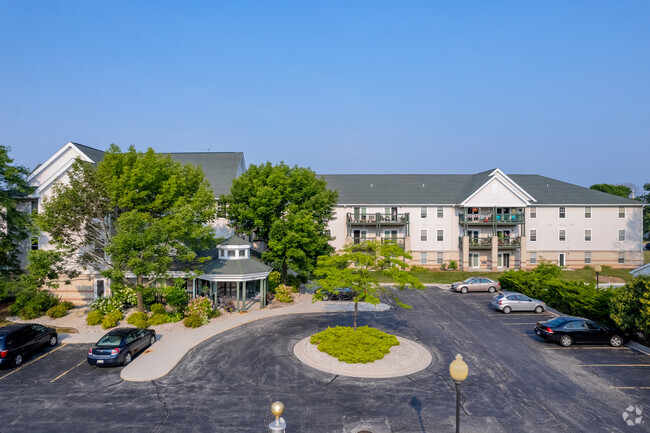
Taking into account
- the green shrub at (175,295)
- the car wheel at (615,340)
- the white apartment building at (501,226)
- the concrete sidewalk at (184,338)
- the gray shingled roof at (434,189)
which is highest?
the gray shingled roof at (434,189)

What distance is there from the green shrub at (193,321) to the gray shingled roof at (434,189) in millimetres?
25980

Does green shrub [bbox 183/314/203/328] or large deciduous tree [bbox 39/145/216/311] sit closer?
large deciduous tree [bbox 39/145/216/311]

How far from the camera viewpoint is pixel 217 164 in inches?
1603

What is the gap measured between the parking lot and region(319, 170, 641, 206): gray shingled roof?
27.2m

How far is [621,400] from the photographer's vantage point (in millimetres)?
13586

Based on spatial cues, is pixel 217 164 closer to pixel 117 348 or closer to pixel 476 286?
pixel 117 348

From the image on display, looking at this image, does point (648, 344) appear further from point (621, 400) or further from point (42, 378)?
point (42, 378)

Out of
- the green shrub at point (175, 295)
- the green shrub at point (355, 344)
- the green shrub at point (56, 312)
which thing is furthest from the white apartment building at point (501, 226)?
the green shrub at point (56, 312)

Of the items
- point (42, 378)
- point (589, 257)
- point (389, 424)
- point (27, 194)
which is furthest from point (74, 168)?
point (589, 257)

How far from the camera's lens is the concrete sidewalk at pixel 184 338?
638 inches

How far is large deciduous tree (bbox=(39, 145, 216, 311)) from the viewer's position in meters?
21.7

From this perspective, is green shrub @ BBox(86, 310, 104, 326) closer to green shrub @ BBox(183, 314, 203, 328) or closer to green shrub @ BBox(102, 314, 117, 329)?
green shrub @ BBox(102, 314, 117, 329)

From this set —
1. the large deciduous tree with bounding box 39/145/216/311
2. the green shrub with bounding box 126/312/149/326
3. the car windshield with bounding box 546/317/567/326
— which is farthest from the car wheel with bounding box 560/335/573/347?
the green shrub with bounding box 126/312/149/326

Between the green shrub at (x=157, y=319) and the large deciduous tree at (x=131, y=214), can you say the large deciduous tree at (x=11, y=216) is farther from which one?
the green shrub at (x=157, y=319)
